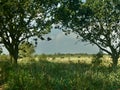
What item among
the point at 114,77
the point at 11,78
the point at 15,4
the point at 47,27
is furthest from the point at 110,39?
the point at 11,78

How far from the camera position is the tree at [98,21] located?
131 ft

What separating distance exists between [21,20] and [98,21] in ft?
45.5

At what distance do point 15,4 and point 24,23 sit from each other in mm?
2312

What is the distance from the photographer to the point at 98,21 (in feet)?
140

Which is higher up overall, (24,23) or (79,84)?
(24,23)

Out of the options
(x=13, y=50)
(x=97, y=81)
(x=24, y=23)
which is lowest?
(x=97, y=81)

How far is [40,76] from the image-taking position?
18750mm

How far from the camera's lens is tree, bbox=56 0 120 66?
3988 cm

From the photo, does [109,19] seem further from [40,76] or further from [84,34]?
[40,76]

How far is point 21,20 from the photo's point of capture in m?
31.2

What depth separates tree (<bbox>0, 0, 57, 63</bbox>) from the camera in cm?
3005

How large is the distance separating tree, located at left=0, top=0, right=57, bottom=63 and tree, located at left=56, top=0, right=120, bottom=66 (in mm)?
6543

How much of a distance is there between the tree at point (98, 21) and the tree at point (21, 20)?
6.54 m

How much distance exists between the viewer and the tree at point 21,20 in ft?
98.6
